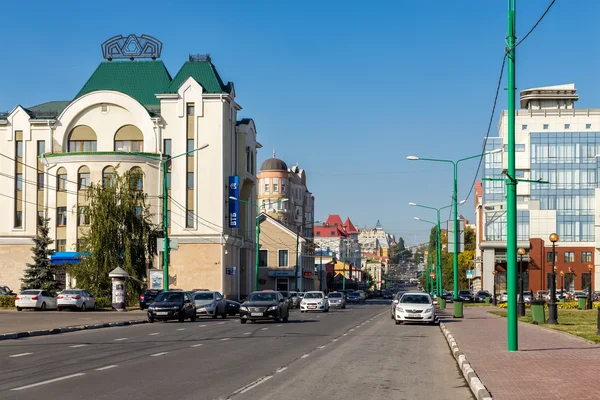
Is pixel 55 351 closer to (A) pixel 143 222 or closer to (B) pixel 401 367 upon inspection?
(B) pixel 401 367

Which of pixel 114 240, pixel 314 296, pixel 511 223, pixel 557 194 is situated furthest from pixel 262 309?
pixel 557 194

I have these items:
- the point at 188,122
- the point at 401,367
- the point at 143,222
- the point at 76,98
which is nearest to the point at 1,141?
the point at 76,98

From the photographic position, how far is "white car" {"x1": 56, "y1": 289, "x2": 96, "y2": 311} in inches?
2032

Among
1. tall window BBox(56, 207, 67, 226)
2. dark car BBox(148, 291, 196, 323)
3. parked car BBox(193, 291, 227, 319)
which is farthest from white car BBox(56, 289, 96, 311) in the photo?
tall window BBox(56, 207, 67, 226)

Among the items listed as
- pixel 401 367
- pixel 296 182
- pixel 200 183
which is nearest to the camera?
pixel 401 367

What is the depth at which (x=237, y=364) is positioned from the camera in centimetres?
1819

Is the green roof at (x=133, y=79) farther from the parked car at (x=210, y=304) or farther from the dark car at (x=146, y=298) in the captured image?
the parked car at (x=210, y=304)

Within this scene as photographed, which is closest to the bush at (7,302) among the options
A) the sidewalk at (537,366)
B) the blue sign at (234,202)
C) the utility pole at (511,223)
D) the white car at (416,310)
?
the blue sign at (234,202)

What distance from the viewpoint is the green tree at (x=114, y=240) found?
190 feet

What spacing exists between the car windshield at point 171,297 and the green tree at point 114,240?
17656 mm

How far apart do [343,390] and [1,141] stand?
239 feet

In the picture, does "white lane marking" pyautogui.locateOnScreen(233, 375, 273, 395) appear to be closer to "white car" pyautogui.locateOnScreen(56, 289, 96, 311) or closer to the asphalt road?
the asphalt road

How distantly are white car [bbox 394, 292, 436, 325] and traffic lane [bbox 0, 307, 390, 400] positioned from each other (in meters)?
12.1

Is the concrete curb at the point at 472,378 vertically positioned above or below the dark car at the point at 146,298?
above
